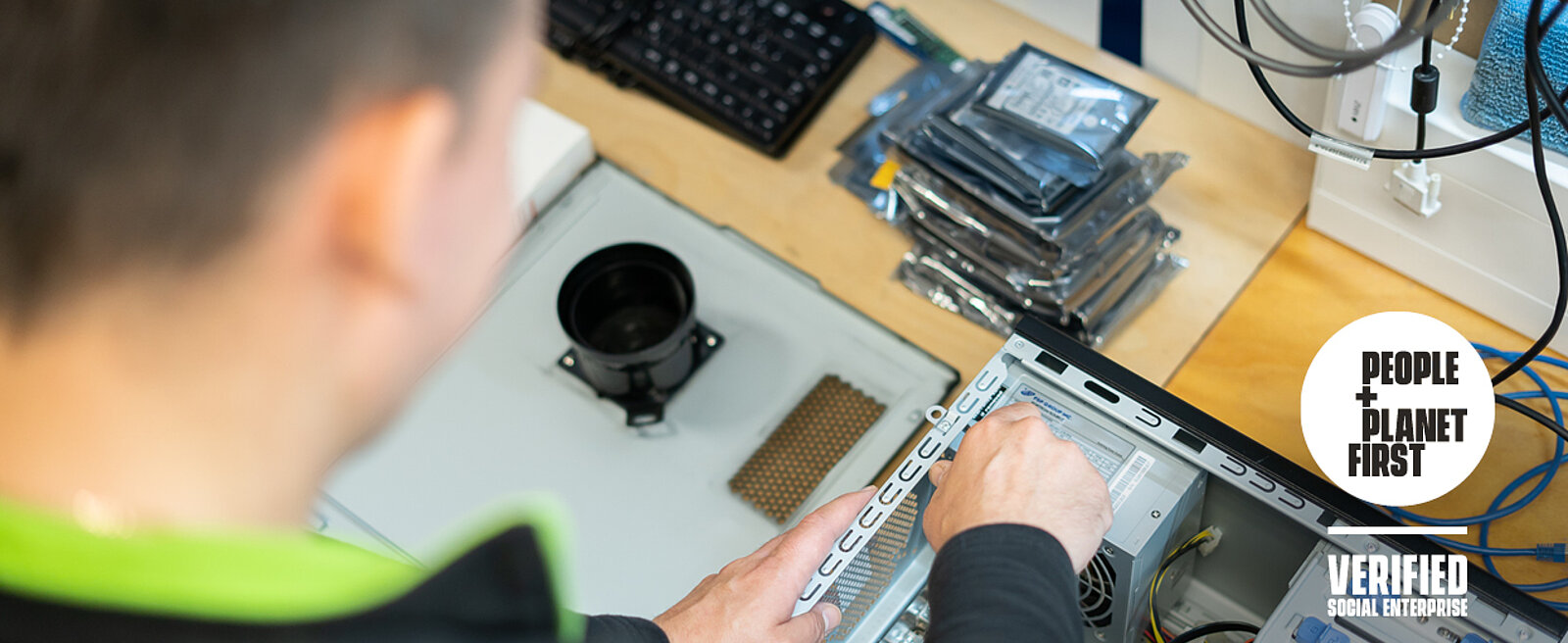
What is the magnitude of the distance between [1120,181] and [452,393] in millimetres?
621

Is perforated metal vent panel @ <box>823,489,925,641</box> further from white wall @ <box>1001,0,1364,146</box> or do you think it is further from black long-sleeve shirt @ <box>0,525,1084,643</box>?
white wall @ <box>1001,0,1364,146</box>

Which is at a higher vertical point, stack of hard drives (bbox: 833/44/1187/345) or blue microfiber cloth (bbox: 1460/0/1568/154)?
blue microfiber cloth (bbox: 1460/0/1568/154)

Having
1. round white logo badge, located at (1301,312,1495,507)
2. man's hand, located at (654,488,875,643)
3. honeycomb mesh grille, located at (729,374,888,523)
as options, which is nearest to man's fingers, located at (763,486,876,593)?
man's hand, located at (654,488,875,643)

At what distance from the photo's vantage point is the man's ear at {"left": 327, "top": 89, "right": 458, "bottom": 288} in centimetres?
42

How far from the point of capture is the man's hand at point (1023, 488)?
73 cm

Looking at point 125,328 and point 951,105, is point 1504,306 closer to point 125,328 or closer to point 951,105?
point 951,105

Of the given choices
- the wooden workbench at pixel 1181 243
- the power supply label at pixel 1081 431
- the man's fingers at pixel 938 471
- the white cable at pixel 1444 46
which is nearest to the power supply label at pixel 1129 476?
the power supply label at pixel 1081 431

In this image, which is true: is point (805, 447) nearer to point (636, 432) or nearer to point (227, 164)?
point (636, 432)

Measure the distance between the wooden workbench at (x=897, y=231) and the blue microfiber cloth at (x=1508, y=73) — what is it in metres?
0.23

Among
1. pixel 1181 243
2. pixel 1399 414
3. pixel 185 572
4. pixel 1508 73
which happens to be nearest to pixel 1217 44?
pixel 1181 243

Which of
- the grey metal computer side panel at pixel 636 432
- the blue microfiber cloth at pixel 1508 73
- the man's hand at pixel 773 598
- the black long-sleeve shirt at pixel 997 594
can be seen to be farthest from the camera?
the grey metal computer side panel at pixel 636 432

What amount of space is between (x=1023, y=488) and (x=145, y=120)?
0.51 meters

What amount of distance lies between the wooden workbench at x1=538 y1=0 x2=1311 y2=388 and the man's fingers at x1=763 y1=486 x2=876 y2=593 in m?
0.34

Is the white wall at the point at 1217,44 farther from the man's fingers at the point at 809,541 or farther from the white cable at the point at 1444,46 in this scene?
the man's fingers at the point at 809,541
